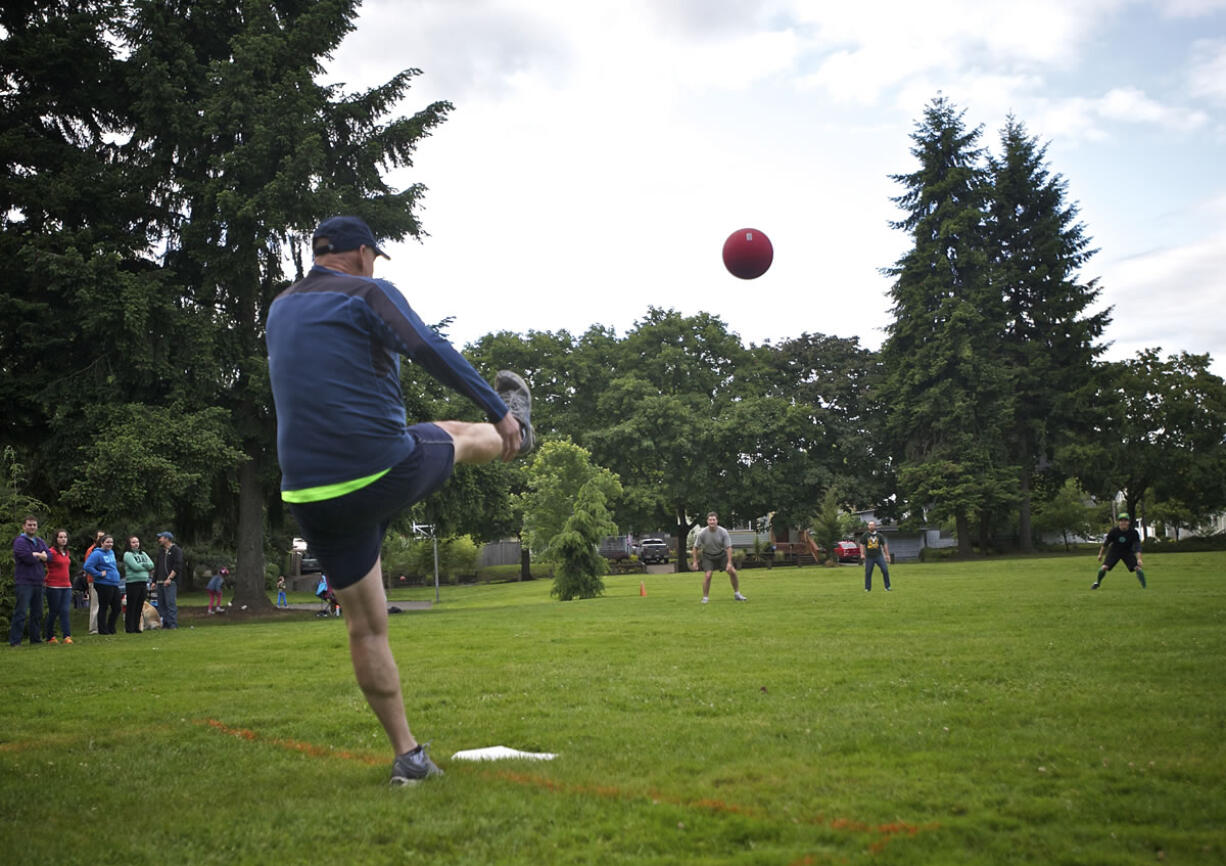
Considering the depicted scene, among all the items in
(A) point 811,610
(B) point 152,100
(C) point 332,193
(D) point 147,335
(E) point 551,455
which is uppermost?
(B) point 152,100

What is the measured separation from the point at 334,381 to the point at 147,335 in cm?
2222

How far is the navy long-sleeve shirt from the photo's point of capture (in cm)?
414

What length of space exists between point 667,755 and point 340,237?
3220mm

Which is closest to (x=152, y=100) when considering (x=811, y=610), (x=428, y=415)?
(x=428, y=415)

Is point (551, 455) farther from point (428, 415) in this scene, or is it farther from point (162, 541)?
point (162, 541)

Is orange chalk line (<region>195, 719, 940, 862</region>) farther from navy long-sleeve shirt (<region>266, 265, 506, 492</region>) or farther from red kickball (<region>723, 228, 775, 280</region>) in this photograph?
red kickball (<region>723, 228, 775, 280</region>)

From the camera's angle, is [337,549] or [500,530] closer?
[337,549]

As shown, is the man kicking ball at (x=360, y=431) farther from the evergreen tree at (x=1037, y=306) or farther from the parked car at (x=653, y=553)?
the parked car at (x=653, y=553)

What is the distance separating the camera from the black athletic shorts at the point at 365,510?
4172 millimetres

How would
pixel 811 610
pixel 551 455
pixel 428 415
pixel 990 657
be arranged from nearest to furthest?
pixel 990 657 < pixel 811 610 < pixel 428 415 < pixel 551 455

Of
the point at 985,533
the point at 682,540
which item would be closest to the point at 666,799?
the point at 682,540

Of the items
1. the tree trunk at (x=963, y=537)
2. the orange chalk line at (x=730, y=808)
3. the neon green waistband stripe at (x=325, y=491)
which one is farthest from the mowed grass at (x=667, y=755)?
the tree trunk at (x=963, y=537)

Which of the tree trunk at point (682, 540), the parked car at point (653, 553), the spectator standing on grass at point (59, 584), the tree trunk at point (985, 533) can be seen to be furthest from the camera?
the parked car at point (653, 553)

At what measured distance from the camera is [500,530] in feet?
149
